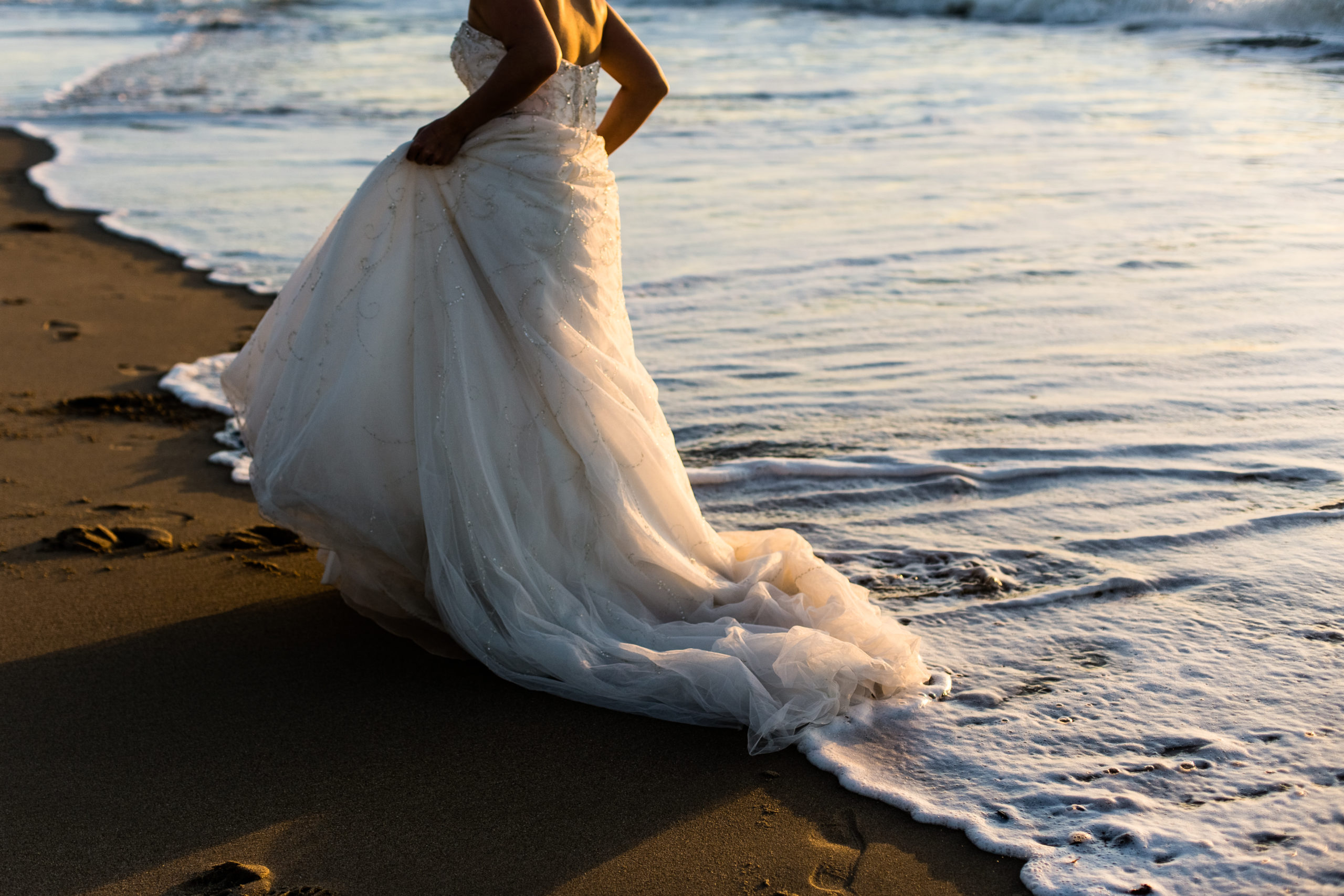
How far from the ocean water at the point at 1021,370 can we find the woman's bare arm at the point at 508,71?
194cm

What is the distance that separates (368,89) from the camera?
1702cm

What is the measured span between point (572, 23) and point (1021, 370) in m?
3.60

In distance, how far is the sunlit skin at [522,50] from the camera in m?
3.16

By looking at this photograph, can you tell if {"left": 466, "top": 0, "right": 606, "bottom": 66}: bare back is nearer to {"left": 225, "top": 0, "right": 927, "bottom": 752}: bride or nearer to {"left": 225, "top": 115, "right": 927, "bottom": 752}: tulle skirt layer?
{"left": 225, "top": 0, "right": 927, "bottom": 752}: bride

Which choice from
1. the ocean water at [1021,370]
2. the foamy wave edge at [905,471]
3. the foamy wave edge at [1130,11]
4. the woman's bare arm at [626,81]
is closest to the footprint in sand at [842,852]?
the ocean water at [1021,370]

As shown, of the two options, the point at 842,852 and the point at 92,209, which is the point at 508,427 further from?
the point at 92,209

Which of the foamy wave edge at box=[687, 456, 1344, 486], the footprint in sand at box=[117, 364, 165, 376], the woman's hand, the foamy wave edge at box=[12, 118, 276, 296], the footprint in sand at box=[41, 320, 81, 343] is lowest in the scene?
the foamy wave edge at box=[687, 456, 1344, 486]

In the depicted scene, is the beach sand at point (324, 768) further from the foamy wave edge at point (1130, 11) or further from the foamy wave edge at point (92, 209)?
the foamy wave edge at point (1130, 11)

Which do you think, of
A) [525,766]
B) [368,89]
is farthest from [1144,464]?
[368,89]

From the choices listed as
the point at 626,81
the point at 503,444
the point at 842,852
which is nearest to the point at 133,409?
the point at 503,444

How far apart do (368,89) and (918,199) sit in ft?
33.4

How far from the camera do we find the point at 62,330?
259 inches

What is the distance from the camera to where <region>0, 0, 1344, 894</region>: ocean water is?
2994mm

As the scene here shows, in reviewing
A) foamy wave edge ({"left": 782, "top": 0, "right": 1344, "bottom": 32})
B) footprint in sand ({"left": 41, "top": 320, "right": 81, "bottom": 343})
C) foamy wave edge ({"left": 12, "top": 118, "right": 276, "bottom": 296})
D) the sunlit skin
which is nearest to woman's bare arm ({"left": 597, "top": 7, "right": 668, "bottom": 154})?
the sunlit skin
